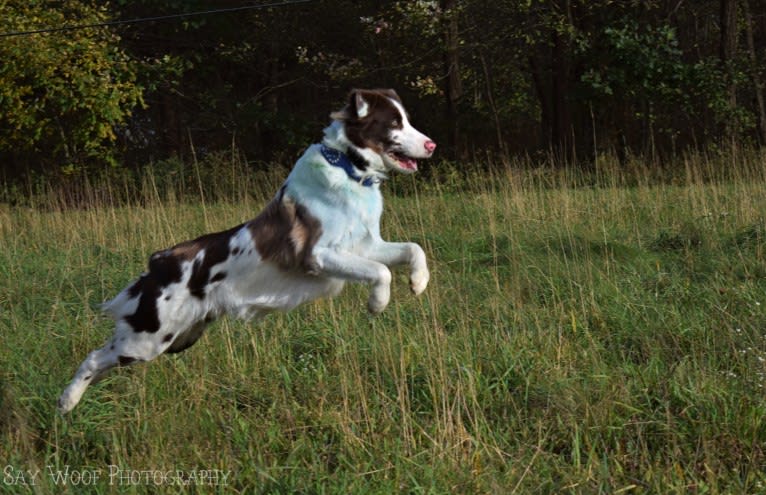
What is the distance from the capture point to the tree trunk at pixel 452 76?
53.1ft

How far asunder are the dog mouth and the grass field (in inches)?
32.2

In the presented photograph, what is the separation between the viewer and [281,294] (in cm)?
423

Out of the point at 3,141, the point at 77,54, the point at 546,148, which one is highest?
the point at 77,54

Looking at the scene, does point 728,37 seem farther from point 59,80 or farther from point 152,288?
point 152,288

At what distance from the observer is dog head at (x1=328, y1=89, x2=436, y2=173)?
4.36m

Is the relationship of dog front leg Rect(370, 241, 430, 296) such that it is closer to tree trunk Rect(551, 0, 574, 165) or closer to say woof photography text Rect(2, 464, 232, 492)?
say woof photography text Rect(2, 464, 232, 492)

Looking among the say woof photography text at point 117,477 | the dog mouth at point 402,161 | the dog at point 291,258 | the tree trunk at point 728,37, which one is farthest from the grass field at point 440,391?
the tree trunk at point 728,37

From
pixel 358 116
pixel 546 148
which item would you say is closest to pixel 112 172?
pixel 546 148

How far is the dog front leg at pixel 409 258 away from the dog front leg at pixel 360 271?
0.14 m

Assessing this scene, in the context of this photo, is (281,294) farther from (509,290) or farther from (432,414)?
(509,290)

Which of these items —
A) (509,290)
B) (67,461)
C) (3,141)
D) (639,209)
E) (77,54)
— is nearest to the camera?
(67,461)

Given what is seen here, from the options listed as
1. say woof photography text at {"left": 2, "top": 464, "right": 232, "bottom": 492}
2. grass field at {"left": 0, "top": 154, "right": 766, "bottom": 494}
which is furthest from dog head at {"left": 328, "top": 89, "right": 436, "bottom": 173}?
say woof photography text at {"left": 2, "top": 464, "right": 232, "bottom": 492}

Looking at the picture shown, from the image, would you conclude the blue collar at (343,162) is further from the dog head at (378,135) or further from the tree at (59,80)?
the tree at (59,80)

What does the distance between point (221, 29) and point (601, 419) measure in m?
18.2
